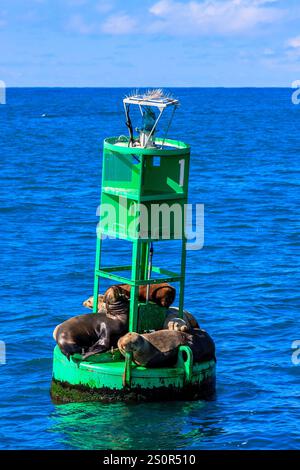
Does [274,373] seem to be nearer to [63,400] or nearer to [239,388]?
[239,388]

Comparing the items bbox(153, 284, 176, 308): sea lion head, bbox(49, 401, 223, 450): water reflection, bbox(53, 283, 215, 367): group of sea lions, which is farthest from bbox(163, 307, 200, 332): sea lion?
bbox(49, 401, 223, 450): water reflection

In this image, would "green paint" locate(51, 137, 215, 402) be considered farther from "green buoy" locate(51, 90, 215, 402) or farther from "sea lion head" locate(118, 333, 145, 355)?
"sea lion head" locate(118, 333, 145, 355)

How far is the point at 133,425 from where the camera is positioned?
76.8 ft

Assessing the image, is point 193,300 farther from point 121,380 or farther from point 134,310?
point 121,380

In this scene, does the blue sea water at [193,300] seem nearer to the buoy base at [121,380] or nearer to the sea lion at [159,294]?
the buoy base at [121,380]

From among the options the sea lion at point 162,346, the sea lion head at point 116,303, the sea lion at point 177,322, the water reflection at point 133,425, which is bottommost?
the water reflection at point 133,425

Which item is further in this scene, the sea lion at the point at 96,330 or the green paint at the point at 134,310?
the sea lion at the point at 96,330

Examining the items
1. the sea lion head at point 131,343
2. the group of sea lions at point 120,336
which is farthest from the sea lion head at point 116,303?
the sea lion head at point 131,343

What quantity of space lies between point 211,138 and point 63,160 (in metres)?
32.8

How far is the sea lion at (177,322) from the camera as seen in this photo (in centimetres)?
2466

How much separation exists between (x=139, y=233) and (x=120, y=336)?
91.7 inches

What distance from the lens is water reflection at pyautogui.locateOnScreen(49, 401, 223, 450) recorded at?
74.8 feet

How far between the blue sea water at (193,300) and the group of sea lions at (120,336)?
1.08 metres
